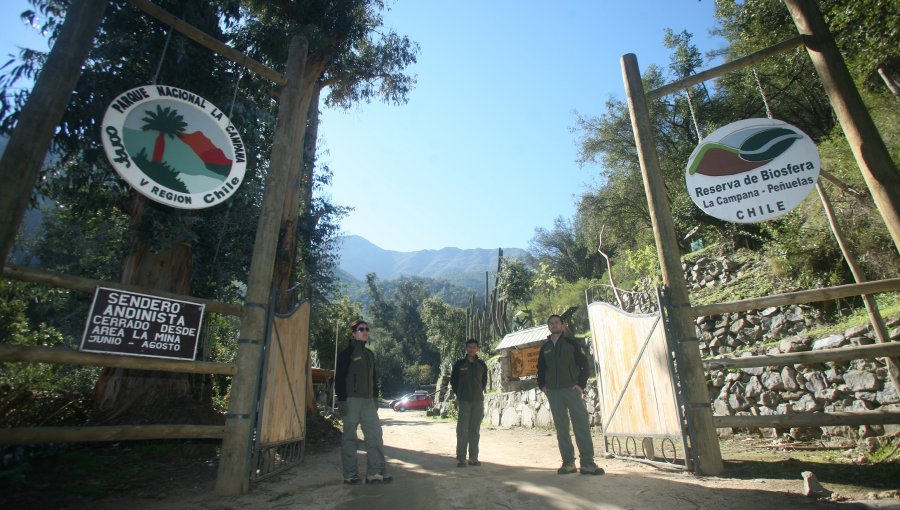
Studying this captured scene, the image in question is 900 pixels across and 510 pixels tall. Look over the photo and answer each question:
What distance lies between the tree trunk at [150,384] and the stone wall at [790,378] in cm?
900

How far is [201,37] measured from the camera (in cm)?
491

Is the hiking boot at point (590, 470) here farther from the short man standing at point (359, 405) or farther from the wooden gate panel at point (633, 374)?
the short man standing at point (359, 405)

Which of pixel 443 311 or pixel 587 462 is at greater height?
pixel 443 311

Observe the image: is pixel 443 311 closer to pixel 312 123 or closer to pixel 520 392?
Result: pixel 520 392

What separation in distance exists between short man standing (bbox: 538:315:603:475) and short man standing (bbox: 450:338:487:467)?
1171mm

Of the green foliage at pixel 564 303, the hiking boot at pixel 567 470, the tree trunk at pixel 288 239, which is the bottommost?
the hiking boot at pixel 567 470

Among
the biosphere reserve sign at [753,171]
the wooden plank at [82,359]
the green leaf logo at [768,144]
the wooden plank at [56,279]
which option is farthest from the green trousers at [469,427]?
the green leaf logo at [768,144]

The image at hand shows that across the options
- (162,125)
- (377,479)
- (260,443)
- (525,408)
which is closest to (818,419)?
(377,479)

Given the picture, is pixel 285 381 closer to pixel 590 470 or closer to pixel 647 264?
pixel 590 470

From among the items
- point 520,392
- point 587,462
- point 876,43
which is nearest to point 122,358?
point 587,462

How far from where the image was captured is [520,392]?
16.2 m

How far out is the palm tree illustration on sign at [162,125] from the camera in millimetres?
4148

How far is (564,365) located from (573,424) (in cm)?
67

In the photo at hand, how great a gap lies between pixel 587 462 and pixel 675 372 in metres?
1.34
